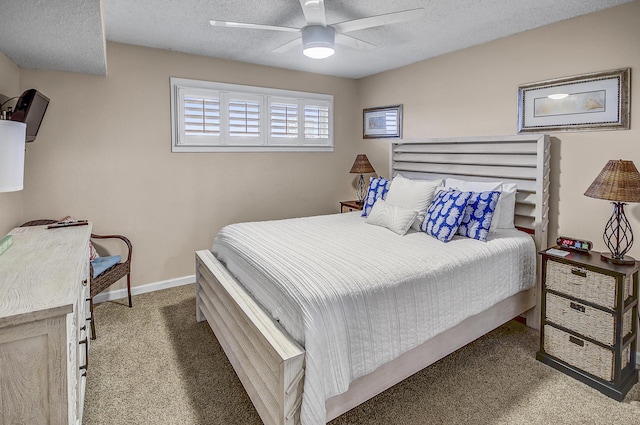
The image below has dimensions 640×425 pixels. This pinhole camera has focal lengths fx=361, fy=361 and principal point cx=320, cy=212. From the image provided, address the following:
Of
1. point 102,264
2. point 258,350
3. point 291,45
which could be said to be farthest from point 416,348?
point 102,264

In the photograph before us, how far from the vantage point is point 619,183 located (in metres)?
2.23

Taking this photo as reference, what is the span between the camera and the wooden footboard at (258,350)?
62.3 inches

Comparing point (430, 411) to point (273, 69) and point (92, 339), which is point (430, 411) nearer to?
point (92, 339)

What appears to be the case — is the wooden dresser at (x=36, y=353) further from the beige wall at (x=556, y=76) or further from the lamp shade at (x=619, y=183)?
the beige wall at (x=556, y=76)

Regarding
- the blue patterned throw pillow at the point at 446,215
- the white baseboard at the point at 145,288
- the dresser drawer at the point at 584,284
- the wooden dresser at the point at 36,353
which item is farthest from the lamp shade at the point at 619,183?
the white baseboard at the point at 145,288

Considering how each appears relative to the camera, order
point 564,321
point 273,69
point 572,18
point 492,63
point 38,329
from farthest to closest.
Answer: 1. point 273,69
2. point 492,63
3. point 572,18
4. point 564,321
5. point 38,329

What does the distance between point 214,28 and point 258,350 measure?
2.63 m

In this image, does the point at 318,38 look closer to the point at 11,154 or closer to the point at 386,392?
the point at 11,154

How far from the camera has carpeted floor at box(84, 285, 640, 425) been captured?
2020 mm

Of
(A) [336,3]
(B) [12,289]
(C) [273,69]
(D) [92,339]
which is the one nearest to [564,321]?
(A) [336,3]

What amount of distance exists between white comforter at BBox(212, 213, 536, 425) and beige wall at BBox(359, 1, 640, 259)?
507 mm

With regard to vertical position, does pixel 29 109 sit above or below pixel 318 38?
below

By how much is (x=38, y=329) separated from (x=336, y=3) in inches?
99.4

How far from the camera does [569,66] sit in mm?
2838
